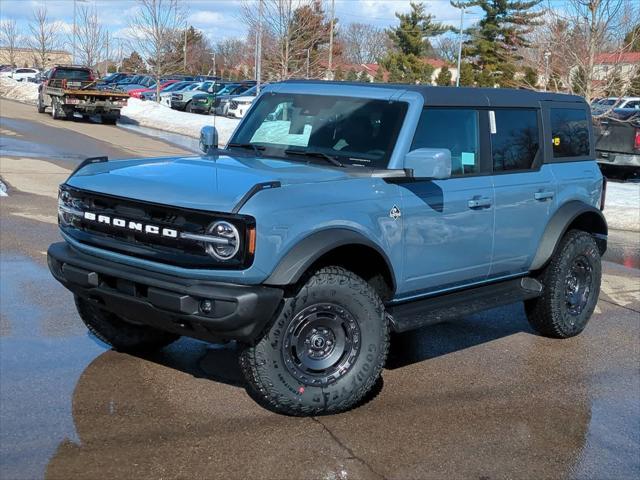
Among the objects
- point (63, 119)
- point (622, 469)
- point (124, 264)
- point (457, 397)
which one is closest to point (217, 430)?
point (124, 264)

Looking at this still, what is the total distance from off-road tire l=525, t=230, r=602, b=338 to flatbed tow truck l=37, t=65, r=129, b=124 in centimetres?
2370

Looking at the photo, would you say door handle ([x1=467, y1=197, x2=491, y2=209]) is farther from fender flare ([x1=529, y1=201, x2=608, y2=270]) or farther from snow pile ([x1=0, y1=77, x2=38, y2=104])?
snow pile ([x1=0, y1=77, x2=38, y2=104])

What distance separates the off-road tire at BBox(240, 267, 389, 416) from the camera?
14.2ft

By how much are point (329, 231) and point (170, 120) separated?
2651cm

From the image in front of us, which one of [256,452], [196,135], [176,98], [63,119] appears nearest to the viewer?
[256,452]

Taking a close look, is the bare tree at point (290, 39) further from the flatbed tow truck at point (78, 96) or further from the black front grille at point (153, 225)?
the black front grille at point (153, 225)

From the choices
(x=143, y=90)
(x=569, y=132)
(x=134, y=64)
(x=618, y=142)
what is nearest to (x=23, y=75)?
(x=134, y=64)

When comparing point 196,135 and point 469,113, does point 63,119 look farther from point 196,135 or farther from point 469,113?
point 469,113

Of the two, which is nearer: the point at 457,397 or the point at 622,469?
the point at 622,469

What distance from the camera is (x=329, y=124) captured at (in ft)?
17.8

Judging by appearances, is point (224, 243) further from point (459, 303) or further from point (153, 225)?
point (459, 303)

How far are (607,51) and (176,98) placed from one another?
25795 mm

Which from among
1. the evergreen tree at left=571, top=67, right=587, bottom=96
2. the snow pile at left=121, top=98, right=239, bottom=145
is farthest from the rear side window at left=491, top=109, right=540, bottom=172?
the snow pile at left=121, top=98, right=239, bottom=145

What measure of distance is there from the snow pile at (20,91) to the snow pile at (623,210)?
34.9 m
